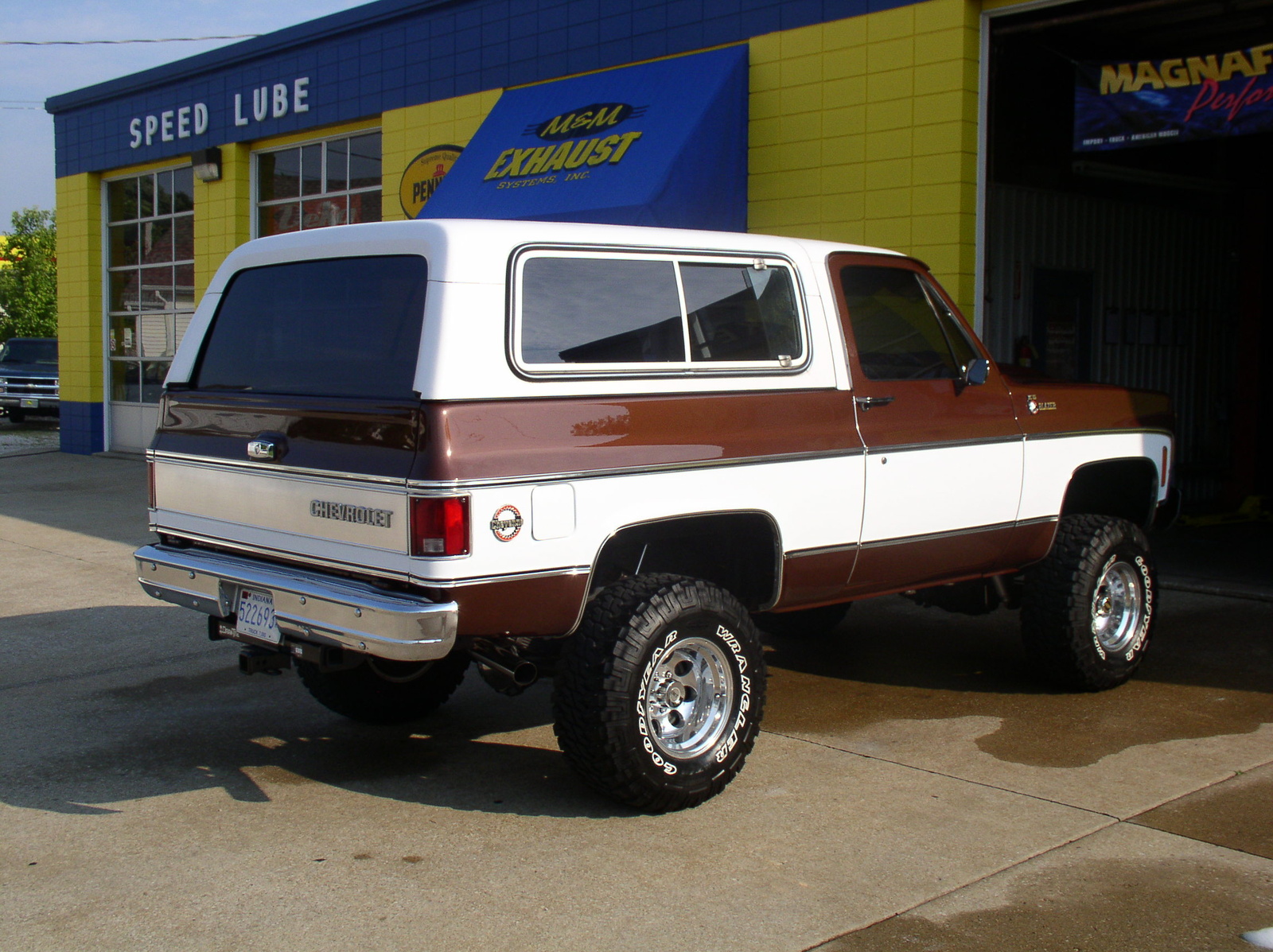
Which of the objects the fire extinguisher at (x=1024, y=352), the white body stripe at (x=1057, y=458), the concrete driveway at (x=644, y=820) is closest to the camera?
the concrete driveway at (x=644, y=820)

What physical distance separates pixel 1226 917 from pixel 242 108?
1700 cm

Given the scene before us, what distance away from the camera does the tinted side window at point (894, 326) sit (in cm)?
546

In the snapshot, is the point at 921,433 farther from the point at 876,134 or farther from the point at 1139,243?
the point at 1139,243

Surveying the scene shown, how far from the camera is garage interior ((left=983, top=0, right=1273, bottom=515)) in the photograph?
453 inches

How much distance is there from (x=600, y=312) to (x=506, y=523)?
0.92 m

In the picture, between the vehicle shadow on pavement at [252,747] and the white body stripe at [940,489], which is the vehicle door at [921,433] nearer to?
the white body stripe at [940,489]

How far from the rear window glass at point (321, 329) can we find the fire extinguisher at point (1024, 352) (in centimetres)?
796

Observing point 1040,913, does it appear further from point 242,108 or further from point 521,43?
point 242,108

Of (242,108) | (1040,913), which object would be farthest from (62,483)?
(1040,913)

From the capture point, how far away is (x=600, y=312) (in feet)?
15.2

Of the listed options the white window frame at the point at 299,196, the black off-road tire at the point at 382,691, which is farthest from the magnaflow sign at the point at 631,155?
the black off-road tire at the point at 382,691

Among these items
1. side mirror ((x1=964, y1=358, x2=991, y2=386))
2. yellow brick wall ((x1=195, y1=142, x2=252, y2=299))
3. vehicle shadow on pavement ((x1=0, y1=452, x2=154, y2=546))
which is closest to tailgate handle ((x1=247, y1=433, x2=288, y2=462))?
side mirror ((x1=964, y1=358, x2=991, y2=386))

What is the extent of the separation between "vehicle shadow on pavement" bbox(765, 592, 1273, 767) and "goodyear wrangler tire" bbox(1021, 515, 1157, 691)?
6.6 inches

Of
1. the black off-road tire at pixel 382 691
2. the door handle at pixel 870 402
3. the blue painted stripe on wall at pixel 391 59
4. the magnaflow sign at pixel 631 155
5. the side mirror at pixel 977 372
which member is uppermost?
the blue painted stripe on wall at pixel 391 59
